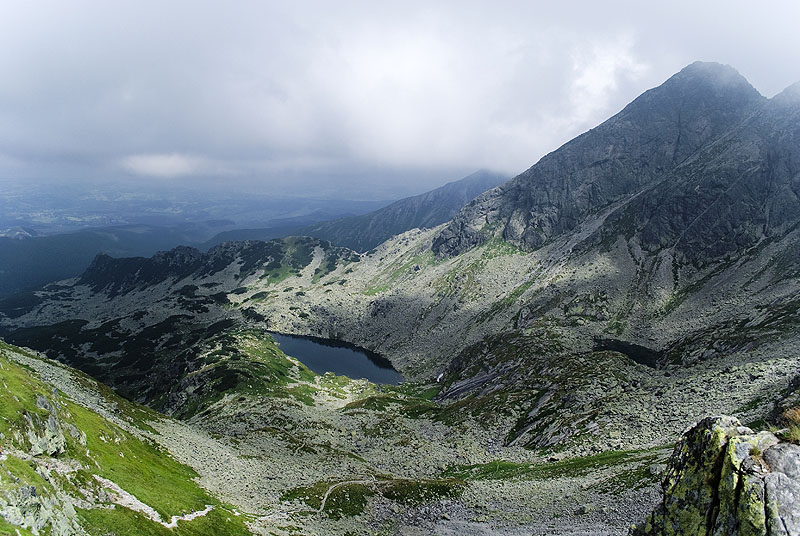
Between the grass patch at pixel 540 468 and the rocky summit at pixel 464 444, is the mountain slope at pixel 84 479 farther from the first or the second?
the grass patch at pixel 540 468

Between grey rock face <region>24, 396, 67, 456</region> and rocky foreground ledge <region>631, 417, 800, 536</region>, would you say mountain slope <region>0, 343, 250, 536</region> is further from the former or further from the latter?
rocky foreground ledge <region>631, 417, 800, 536</region>

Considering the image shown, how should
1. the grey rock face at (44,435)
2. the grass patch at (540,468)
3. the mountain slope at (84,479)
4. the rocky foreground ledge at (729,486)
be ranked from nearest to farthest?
the rocky foreground ledge at (729,486)
the mountain slope at (84,479)
the grey rock face at (44,435)
the grass patch at (540,468)

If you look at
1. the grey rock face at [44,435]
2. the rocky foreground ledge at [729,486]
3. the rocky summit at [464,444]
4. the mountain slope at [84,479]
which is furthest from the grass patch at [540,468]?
the grey rock face at [44,435]

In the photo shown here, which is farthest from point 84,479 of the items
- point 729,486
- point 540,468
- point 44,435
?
point 540,468

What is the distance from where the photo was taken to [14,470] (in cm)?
3098

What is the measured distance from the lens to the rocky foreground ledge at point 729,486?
19031mm

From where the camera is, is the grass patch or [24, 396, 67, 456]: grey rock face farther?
the grass patch

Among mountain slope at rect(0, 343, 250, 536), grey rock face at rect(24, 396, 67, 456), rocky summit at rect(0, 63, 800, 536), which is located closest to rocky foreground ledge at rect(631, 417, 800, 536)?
rocky summit at rect(0, 63, 800, 536)

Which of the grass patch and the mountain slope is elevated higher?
the mountain slope

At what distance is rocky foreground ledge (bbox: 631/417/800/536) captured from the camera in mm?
19031

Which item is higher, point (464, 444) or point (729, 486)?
point (729, 486)

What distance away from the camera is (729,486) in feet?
68.7

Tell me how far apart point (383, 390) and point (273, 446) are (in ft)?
286

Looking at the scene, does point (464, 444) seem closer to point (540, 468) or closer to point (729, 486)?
point (540, 468)
